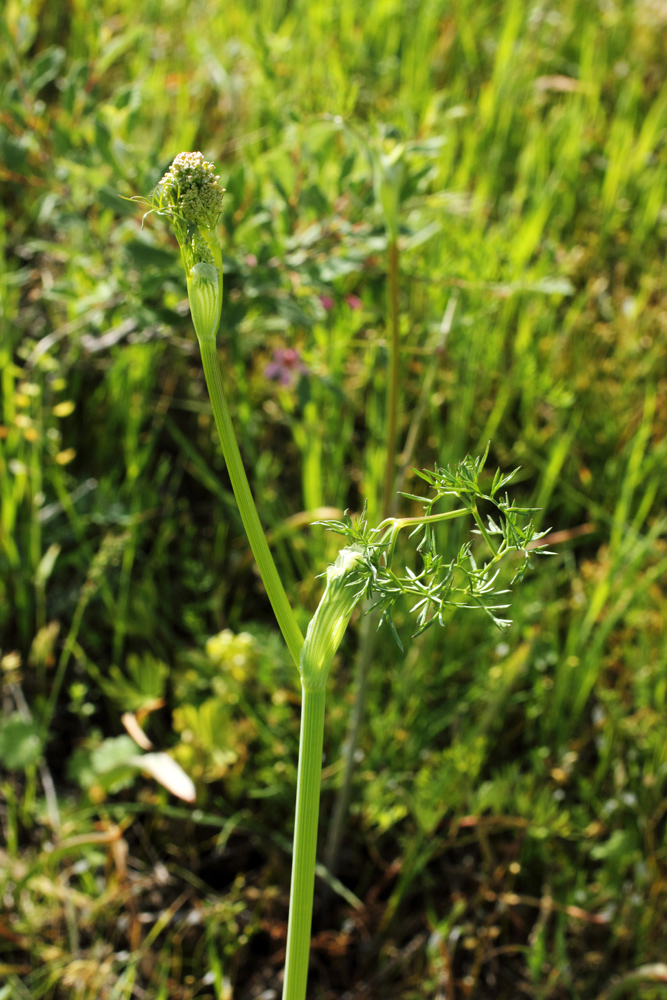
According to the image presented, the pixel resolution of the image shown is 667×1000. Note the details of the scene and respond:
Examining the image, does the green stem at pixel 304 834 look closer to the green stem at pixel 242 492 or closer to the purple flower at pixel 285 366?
the green stem at pixel 242 492

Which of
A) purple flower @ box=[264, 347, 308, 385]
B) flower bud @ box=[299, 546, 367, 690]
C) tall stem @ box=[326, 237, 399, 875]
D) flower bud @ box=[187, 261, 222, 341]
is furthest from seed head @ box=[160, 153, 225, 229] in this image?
purple flower @ box=[264, 347, 308, 385]

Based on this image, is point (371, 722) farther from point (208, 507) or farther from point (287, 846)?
point (208, 507)

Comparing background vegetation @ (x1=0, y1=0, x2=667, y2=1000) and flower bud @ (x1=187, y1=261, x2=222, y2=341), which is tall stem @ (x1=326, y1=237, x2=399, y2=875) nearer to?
background vegetation @ (x1=0, y1=0, x2=667, y2=1000)

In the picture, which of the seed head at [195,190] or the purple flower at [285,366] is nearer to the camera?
the seed head at [195,190]

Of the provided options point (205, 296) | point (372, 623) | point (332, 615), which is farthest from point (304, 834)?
point (372, 623)

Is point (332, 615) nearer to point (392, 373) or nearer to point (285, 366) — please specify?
point (392, 373)

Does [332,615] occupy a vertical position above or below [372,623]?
above

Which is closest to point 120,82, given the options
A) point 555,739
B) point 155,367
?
point 155,367

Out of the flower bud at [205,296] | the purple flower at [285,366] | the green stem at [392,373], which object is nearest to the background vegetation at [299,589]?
the purple flower at [285,366]
